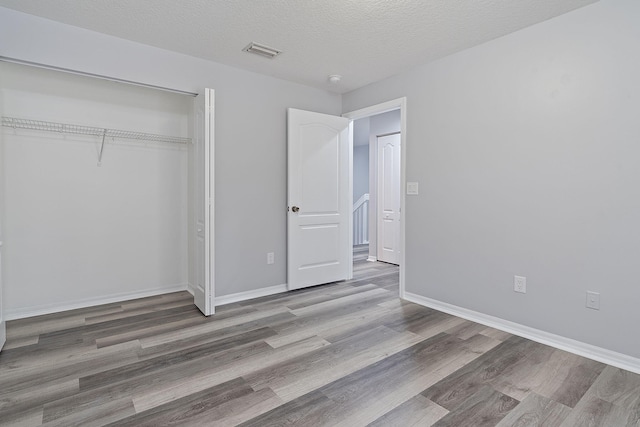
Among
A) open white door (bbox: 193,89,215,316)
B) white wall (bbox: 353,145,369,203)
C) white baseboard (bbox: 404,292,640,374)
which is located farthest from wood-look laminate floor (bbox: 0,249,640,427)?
white wall (bbox: 353,145,369,203)

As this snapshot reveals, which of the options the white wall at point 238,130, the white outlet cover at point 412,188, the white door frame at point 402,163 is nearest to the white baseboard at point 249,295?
the white wall at point 238,130

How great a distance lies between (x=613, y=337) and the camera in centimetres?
226

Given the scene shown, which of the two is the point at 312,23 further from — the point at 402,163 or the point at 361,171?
the point at 361,171

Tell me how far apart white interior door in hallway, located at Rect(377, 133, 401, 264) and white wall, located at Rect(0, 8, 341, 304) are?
1.64m

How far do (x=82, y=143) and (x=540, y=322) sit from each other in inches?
175

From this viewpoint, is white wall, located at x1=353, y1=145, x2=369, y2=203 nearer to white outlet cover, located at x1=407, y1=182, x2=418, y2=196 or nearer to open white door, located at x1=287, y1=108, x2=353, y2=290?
open white door, located at x1=287, y1=108, x2=353, y2=290

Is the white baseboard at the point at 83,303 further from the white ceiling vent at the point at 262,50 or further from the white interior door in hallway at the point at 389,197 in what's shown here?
the white interior door in hallway at the point at 389,197

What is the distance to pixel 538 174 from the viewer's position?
2.59 m

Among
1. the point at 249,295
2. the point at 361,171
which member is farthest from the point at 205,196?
the point at 361,171

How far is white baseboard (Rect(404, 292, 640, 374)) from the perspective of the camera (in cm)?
221

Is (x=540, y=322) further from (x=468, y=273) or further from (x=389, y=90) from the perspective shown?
(x=389, y=90)

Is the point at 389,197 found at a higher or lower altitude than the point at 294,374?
higher

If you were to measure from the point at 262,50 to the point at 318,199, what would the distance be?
175 centimetres

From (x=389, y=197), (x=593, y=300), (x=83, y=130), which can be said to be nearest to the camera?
(x=593, y=300)
